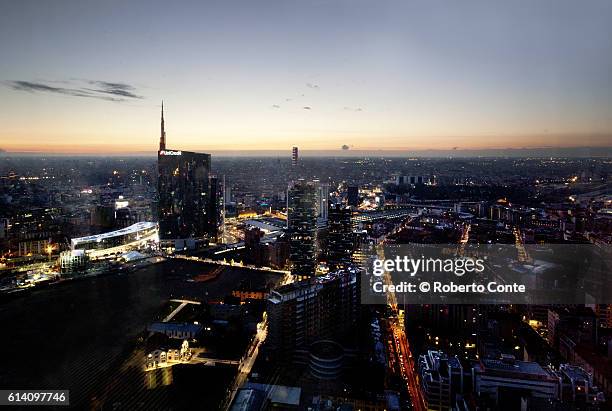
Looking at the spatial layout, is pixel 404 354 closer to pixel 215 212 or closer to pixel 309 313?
pixel 309 313

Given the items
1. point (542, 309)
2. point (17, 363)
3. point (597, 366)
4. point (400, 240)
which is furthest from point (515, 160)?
point (17, 363)

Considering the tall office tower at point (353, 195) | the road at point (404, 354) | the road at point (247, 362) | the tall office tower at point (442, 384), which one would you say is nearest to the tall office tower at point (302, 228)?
the road at point (404, 354)

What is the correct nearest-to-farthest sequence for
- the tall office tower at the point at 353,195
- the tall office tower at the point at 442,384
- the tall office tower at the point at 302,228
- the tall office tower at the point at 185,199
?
1. the tall office tower at the point at 442,384
2. the tall office tower at the point at 302,228
3. the tall office tower at the point at 185,199
4. the tall office tower at the point at 353,195

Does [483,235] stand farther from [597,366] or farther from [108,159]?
Result: [108,159]

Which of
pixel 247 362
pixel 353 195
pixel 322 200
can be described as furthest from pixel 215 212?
pixel 247 362

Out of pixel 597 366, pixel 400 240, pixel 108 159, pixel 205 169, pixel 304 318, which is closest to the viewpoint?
pixel 597 366

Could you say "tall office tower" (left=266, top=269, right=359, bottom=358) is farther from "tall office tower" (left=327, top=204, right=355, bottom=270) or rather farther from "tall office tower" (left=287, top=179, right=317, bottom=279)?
"tall office tower" (left=327, top=204, right=355, bottom=270)

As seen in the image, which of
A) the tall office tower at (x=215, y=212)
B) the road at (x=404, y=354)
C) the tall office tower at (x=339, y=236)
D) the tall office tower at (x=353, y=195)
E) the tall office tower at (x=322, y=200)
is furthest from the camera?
the tall office tower at (x=353, y=195)

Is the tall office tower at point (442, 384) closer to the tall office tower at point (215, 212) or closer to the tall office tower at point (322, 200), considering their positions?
the tall office tower at point (322, 200)
